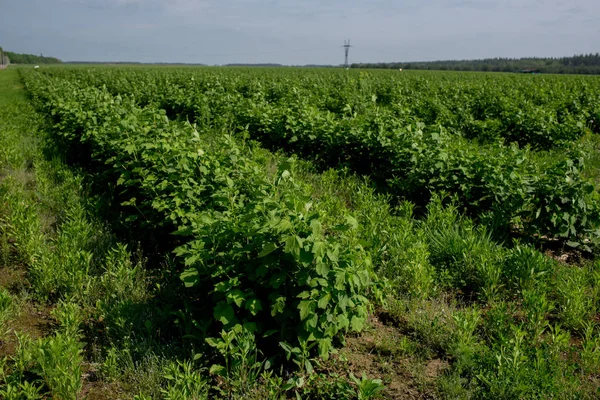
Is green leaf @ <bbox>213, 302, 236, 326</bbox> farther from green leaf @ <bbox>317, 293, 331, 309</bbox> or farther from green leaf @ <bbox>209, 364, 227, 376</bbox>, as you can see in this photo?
green leaf @ <bbox>317, 293, 331, 309</bbox>

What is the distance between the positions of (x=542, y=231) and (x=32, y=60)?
16978cm

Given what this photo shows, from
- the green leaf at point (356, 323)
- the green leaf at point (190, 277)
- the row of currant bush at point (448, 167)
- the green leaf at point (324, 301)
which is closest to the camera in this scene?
the green leaf at point (324, 301)

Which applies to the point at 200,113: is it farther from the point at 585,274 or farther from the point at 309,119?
the point at 585,274

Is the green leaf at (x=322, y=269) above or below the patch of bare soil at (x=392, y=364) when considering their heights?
above

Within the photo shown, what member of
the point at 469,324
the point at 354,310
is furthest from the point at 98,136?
the point at 469,324

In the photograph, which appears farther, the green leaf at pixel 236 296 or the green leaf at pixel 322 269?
the green leaf at pixel 236 296

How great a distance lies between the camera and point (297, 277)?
282 cm

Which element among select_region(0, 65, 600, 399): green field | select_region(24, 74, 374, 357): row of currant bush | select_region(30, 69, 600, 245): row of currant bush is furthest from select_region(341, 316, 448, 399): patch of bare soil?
select_region(30, 69, 600, 245): row of currant bush

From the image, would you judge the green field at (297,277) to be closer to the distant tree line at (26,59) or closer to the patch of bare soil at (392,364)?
the patch of bare soil at (392,364)

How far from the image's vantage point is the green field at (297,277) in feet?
9.33

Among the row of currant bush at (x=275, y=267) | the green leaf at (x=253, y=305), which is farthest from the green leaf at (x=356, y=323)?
the green leaf at (x=253, y=305)

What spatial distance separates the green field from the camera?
284 cm

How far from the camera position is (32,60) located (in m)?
142

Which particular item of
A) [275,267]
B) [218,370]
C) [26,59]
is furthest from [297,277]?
[26,59]
